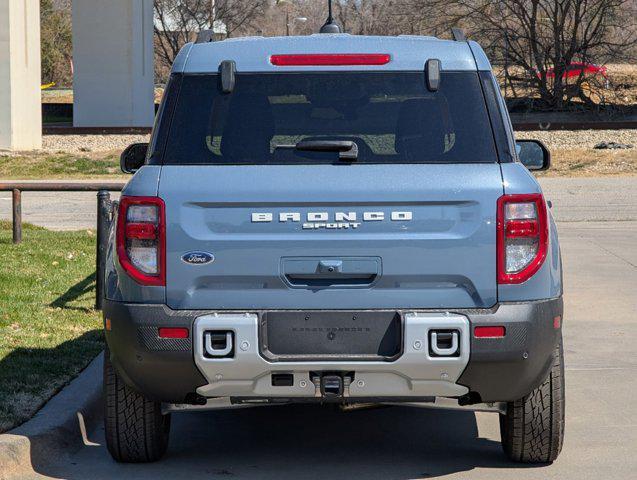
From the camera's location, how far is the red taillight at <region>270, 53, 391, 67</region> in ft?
17.8

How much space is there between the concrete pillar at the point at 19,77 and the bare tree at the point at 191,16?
32.1 metres

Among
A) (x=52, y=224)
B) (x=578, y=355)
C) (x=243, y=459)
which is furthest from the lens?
(x=52, y=224)

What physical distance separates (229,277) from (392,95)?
111 centimetres

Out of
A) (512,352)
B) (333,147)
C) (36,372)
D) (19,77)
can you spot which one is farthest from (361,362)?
(19,77)

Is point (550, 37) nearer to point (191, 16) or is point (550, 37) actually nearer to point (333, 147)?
point (191, 16)

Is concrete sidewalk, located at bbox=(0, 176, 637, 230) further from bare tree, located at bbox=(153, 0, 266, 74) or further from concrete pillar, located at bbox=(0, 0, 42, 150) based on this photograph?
bare tree, located at bbox=(153, 0, 266, 74)

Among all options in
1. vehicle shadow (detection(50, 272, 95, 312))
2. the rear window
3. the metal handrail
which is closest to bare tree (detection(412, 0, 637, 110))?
the metal handrail

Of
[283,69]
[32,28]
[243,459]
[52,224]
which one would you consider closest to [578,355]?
[243,459]

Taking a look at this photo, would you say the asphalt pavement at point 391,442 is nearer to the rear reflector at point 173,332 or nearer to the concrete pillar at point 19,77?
the rear reflector at point 173,332

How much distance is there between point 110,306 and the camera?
5.27 m

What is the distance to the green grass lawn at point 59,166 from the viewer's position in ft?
88.5

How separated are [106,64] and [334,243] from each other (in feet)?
129

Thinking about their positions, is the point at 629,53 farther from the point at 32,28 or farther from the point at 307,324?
the point at 307,324

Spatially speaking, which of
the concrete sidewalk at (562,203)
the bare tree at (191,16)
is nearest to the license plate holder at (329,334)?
the concrete sidewalk at (562,203)
